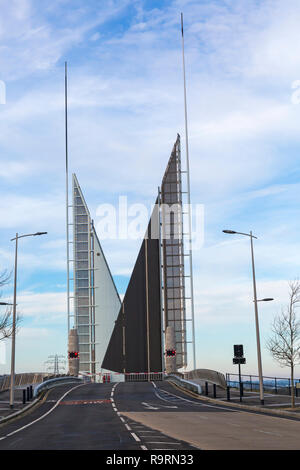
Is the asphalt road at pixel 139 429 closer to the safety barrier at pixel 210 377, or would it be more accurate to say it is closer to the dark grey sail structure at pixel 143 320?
the safety barrier at pixel 210 377

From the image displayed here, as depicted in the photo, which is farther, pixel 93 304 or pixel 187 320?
pixel 93 304

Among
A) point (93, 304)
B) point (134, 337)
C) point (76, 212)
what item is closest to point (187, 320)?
point (134, 337)

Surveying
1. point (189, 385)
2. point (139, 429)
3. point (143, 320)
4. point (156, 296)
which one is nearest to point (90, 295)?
point (143, 320)

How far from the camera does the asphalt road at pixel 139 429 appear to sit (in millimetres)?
17578

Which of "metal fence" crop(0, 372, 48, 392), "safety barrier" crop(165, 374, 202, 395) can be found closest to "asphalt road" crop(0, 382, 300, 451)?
"safety barrier" crop(165, 374, 202, 395)

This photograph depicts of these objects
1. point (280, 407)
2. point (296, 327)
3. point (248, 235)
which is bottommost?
point (280, 407)

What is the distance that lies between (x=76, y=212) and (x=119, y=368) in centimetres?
2775

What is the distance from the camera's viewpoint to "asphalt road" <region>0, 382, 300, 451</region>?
17578mm

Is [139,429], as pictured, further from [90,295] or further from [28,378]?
[90,295]

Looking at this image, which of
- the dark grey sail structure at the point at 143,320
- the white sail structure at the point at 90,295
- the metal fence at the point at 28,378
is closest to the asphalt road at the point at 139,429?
the metal fence at the point at 28,378
